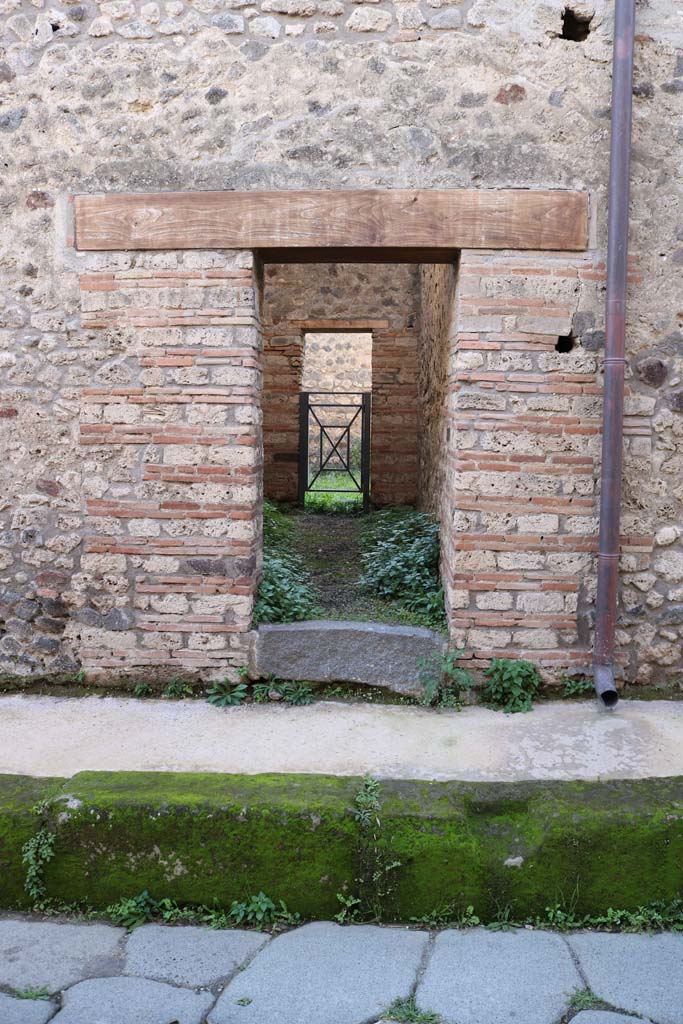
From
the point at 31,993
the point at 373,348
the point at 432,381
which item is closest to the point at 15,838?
the point at 31,993

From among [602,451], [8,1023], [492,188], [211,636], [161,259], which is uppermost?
[492,188]

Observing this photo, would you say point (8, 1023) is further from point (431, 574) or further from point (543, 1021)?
point (431, 574)

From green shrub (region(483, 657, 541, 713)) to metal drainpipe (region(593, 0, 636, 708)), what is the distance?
327mm

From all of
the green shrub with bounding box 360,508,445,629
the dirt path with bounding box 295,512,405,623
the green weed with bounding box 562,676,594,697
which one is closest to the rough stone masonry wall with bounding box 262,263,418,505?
the dirt path with bounding box 295,512,405,623

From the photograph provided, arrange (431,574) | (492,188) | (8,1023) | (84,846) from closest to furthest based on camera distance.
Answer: (8,1023)
(84,846)
(492,188)
(431,574)

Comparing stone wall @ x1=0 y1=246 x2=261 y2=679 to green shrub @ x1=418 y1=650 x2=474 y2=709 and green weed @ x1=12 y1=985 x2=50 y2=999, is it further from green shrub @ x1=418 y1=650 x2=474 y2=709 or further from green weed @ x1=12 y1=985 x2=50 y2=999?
green weed @ x1=12 y1=985 x2=50 y2=999

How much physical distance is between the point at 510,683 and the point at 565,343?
5.84 ft

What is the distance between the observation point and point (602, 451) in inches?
152

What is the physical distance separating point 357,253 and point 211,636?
219 centimetres

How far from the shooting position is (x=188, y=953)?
2.62m

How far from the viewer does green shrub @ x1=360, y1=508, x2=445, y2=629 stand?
4.44 metres

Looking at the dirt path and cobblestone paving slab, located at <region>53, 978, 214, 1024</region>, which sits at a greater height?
the dirt path

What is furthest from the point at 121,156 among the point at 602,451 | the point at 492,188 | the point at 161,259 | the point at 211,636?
the point at 602,451

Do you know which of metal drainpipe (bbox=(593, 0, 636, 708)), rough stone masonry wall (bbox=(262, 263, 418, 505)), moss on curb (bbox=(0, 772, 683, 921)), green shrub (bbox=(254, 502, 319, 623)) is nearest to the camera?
moss on curb (bbox=(0, 772, 683, 921))
